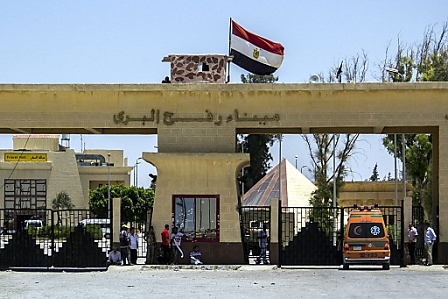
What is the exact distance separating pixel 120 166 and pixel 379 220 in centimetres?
7063

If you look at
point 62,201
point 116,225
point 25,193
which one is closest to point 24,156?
point 25,193

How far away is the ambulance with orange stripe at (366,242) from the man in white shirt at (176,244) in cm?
492

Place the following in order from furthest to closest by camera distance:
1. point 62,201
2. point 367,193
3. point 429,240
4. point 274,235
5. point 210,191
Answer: point 62,201
point 367,193
point 210,191
point 274,235
point 429,240

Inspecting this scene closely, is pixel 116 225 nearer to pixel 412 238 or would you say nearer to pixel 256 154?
pixel 412 238

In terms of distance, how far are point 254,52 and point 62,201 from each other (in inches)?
2259

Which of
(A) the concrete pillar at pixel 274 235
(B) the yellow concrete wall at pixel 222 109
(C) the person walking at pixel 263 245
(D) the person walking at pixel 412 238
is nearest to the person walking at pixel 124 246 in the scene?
(B) the yellow concrete wall at pixel 222 109

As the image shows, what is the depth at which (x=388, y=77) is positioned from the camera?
1748 inches

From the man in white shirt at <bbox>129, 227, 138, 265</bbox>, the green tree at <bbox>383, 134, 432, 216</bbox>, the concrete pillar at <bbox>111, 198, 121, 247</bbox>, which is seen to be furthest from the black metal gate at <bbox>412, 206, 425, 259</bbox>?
the green tree at <bbox>383, 134, 432, 216</bbox>

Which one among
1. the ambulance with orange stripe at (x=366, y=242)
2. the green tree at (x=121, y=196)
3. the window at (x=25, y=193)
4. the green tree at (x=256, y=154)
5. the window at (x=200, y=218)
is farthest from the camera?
the window at (x=25, y=193)

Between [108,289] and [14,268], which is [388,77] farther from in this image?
[108,289]

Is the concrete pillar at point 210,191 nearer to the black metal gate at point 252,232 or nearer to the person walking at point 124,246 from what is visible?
the black metal gate at point 252,232

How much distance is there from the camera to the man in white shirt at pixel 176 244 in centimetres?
2774

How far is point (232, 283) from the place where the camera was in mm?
21906

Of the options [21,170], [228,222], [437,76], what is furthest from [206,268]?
[21,170]
